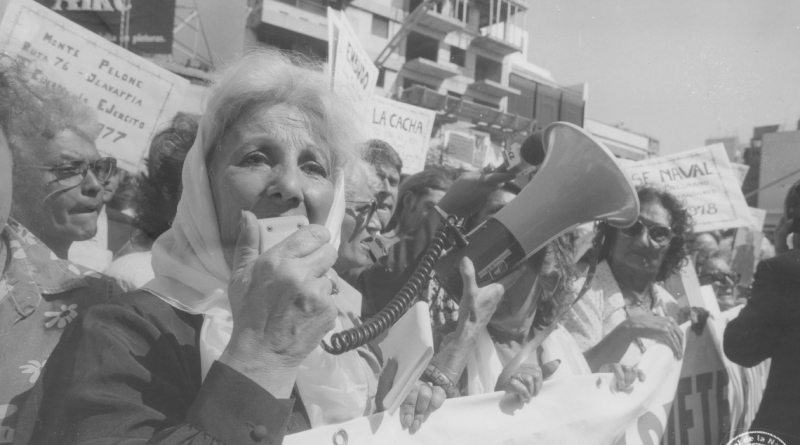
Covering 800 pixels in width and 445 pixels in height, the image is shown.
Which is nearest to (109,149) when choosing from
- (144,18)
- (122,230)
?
(122,230)

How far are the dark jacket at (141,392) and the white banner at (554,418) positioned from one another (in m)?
0.21

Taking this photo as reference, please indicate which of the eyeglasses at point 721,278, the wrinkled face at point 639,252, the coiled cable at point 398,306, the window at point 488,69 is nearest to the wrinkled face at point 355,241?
the coiled cable at point 398,306

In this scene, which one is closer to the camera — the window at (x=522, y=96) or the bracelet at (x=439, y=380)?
the bracelet at (x=439, y=380)

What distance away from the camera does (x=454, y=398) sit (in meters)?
1.61

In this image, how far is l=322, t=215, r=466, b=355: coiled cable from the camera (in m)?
1.31

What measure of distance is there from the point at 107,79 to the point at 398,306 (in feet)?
6.53

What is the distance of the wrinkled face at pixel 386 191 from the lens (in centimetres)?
342

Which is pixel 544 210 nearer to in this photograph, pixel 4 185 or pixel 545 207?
pixel 545 207

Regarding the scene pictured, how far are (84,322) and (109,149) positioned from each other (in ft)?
6.10

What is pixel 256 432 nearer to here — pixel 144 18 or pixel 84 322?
pixel 84 322

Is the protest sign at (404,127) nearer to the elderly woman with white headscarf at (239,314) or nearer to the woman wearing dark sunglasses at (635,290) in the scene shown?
the woman wearing dark sunglasses at (635,290)

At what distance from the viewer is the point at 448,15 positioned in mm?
3543

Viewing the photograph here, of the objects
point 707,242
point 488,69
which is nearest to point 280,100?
point 488,69

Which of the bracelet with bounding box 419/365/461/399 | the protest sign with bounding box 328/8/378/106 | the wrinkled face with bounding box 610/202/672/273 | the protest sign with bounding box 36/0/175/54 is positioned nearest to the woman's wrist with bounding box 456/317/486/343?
the bracelet with bounding box 419/365/461/399
